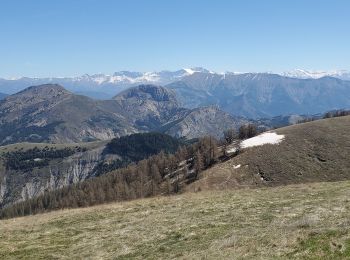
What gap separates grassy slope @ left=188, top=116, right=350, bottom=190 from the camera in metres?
106

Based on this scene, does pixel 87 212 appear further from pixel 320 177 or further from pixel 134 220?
pixel 320 177

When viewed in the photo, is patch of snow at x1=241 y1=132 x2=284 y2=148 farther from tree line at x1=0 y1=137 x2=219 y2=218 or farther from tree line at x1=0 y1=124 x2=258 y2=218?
Answer: tree line at x1=0 y1=137 x2=219 y2=218

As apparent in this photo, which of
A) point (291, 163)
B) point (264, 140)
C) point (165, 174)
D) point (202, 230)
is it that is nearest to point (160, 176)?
point (165, 174)

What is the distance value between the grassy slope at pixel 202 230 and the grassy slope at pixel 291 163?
53369 mm

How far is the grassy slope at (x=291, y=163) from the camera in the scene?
106 meters

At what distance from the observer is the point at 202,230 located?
112 feet

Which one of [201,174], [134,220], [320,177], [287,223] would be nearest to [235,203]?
[134,220]

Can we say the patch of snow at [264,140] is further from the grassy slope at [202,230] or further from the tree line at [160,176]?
the grassy slope at [202,230]

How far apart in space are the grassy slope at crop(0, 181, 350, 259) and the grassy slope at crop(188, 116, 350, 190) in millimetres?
53369

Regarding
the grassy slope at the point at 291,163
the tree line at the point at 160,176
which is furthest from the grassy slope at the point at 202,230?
the tree line at the point at 160,176

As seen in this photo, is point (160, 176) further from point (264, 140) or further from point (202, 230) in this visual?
point (202, 230)

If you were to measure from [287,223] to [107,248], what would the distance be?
45.9 feet

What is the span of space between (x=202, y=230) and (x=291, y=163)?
85080mm

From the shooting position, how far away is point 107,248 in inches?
1278
